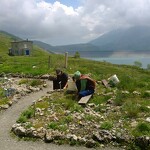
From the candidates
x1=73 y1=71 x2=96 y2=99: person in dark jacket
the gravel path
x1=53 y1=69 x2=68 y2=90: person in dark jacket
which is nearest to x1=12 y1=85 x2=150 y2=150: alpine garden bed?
the gravel path

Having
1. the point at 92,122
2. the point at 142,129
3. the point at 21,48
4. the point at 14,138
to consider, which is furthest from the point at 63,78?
the point at 21,48

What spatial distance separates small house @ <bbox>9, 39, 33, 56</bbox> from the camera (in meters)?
117

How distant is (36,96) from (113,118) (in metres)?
8.78

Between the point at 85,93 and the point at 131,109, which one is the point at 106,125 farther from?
Answer: the point at 85,93

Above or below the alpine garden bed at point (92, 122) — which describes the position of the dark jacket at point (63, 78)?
above

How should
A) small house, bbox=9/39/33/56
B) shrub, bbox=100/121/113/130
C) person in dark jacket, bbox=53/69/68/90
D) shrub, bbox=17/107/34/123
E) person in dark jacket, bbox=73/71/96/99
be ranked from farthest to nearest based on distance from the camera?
small house, bbox=9/39/33/56
person in dark jacket, bbox=53/69/68/90
person in dark jacket, bbox=73/71/96/99
shrub, bbox=17/107/34/123
shrub, bbox=100/121/113/130

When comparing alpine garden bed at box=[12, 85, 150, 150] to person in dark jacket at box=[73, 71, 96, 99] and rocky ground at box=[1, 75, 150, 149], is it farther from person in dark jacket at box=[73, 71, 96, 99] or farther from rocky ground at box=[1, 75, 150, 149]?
person in dark jacket at box=[73, 71, 96, 99]

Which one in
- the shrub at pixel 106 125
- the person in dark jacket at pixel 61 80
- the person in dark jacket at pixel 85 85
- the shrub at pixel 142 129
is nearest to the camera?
the shrub at pixel 142 129

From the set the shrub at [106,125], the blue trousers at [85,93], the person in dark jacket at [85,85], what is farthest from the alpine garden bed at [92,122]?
the person in dark jacket at [85,85]

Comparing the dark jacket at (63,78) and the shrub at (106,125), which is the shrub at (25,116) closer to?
the shrub at (106,125)

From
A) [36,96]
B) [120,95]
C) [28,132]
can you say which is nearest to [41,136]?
[28,132]

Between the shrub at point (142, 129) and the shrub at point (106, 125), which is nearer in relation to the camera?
the shrub at point (142, 129)

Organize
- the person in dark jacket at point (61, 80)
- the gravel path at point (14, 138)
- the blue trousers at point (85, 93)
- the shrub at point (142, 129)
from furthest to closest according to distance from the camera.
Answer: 1. the person in dark jacket at point (61, 80)
2. the blue trousers at point (85, 93)
3. the shrub at point (142, 129)
4. the gravel path at point (14, 138)

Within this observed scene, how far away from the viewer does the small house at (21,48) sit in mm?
117137
